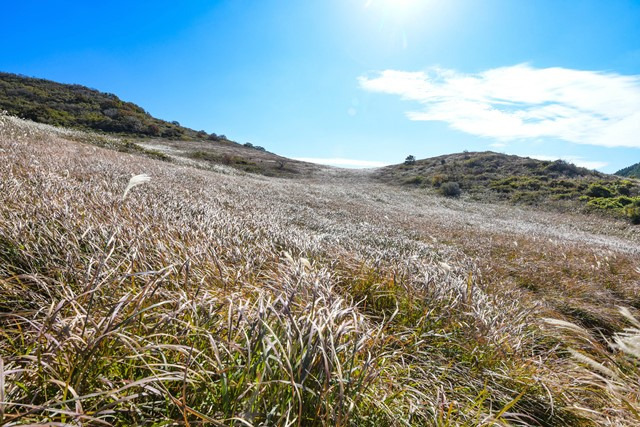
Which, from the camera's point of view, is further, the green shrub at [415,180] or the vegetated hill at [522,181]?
the green shrub at [415,180]

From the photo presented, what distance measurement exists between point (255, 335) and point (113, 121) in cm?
5823

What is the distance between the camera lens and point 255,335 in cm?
171

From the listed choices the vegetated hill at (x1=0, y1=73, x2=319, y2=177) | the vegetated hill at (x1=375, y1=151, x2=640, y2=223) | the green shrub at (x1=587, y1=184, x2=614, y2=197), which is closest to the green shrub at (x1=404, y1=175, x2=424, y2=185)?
the vegetated hill at (x1=375, y1=151, x2=640, y2=223)

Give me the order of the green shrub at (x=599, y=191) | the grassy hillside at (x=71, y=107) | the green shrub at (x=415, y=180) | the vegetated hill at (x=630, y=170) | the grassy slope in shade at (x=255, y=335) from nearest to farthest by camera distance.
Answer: the grassy slope in shade at (x=255, y=335) < the green shrub at (x=599, y=191) < the grassy hillside at (x=71, y=107) < the green shrub at (x=415, y=180) < the vegetated hill at (x=630, y=170)

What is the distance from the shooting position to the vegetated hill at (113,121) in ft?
126

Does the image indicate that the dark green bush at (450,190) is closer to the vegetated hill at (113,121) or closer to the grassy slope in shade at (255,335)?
the vegetated hill at (113,121)

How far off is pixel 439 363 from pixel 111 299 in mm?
2581

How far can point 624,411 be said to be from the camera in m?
1.94

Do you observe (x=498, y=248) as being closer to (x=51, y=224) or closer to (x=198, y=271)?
(x=198, y=271)

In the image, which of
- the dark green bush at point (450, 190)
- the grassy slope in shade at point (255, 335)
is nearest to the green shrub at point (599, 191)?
the dark green bush at point (450, 190)

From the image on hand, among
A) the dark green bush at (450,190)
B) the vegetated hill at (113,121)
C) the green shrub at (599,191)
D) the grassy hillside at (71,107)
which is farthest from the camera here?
the grassy hillside at (71,107)

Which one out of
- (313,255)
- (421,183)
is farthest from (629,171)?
(313,255)

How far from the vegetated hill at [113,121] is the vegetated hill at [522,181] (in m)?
20.0

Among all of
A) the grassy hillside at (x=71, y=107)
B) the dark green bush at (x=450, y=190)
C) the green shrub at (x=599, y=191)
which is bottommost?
the dark green bush at (x=450, y=190)
